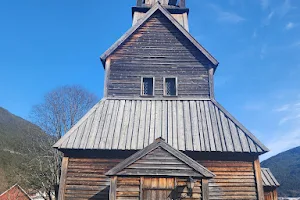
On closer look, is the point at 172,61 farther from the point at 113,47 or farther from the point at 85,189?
the point at 85,189

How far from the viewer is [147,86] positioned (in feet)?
47.0

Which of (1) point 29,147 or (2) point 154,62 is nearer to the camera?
(2) point 154,62

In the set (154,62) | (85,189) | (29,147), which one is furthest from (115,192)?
(29,147)

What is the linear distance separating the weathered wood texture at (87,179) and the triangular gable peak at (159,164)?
5.49 ft

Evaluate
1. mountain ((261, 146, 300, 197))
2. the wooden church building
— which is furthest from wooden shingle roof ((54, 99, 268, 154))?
mountain ((261, 146, 300, 197))

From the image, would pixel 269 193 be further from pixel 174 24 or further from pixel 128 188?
pixel 174 24

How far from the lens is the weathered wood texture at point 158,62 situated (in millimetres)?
13945

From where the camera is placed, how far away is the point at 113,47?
14.3 metres

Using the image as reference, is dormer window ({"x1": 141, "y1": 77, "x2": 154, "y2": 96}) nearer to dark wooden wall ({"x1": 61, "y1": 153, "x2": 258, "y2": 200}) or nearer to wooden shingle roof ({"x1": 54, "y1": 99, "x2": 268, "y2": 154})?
wooden shingle roof ({"x1": 54, "y1": 99, "x2": 268, "y2": 154})

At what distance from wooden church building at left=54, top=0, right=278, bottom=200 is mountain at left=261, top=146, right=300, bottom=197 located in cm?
4438

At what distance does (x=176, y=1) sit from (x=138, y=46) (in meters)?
6.88

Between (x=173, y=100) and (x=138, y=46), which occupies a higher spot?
(x=138, y=46)

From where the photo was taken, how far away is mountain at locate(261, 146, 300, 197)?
50.5 metres

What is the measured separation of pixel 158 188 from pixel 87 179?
312 centimetres
